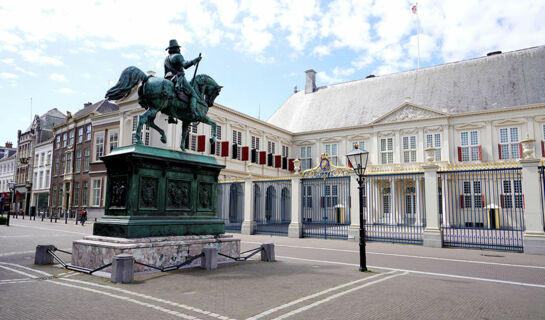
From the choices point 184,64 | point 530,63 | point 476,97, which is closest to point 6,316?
point 184,64

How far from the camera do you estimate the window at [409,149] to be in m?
29.9

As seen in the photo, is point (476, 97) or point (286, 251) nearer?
point (286, 251)

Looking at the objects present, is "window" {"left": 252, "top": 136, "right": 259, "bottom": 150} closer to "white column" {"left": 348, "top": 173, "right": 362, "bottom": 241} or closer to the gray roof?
the gray roof

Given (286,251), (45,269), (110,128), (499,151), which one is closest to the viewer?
(45,269)

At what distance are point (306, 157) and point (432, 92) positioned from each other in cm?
1326

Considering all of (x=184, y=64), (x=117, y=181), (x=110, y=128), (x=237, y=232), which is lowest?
(x=237, y=232)

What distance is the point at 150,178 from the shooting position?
770cm

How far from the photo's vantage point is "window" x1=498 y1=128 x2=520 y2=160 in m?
26.4

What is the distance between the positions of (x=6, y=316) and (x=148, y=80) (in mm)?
5301

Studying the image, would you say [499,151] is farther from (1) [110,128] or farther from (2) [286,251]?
(1) [110,128]

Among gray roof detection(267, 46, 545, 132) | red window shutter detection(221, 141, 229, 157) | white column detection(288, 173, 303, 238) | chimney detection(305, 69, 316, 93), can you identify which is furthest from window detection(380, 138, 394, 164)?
white column detection(288, 173, 303, 238)

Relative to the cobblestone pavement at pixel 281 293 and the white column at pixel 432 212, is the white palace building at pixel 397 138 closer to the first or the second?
the white column at pixel 432 212

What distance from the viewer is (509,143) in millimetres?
26594

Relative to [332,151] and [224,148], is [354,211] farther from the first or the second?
[332,151]
